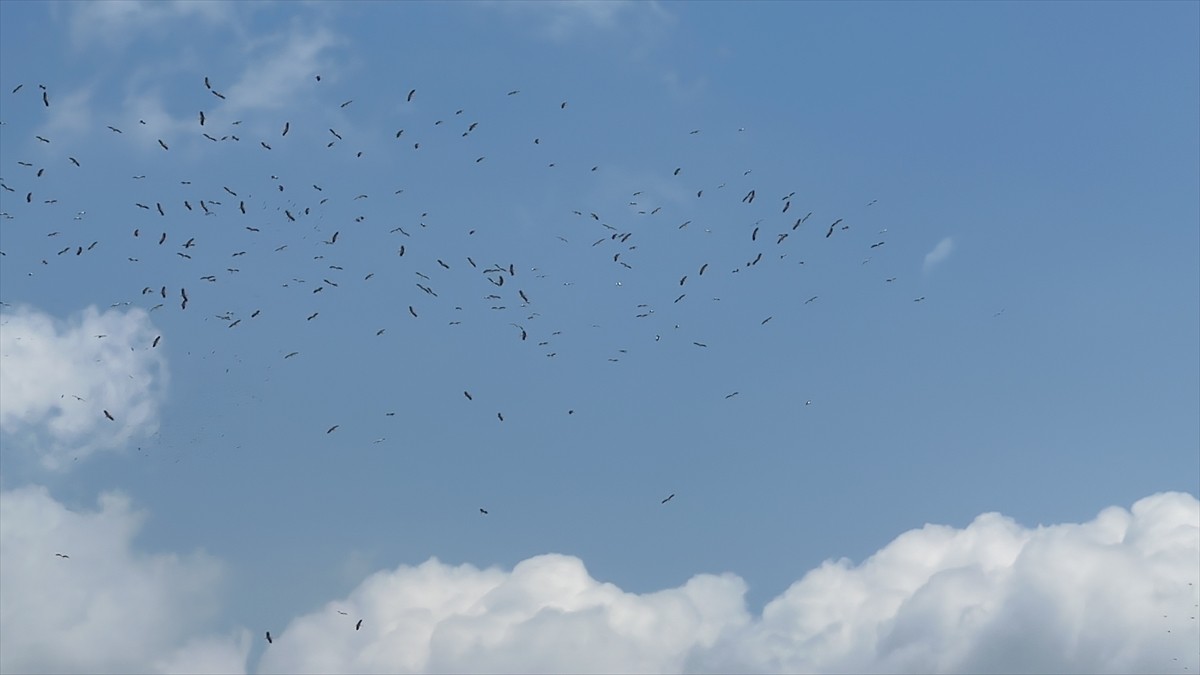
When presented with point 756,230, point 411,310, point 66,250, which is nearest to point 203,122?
point 66,250

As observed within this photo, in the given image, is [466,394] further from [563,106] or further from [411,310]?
[563,106]

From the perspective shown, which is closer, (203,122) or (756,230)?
(756,230)

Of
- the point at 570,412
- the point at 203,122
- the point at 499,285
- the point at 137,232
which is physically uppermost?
the point at 203,122

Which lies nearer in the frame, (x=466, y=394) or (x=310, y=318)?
(x=310, y=318)

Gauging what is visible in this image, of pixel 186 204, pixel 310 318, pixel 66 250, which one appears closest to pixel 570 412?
pixel 310 318

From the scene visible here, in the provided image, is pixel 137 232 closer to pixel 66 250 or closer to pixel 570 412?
pixel 66 250

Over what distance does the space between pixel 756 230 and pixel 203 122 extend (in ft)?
155

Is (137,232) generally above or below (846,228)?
above

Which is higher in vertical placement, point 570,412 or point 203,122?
point 203,122

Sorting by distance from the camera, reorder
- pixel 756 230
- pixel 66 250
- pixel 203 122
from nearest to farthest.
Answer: pixel 756 230, pixel 66 250, pixel 203 122

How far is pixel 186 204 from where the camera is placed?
9938cm

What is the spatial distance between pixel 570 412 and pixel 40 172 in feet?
150

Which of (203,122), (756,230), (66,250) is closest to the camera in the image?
(756,230)

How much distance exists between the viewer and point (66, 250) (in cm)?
9788
